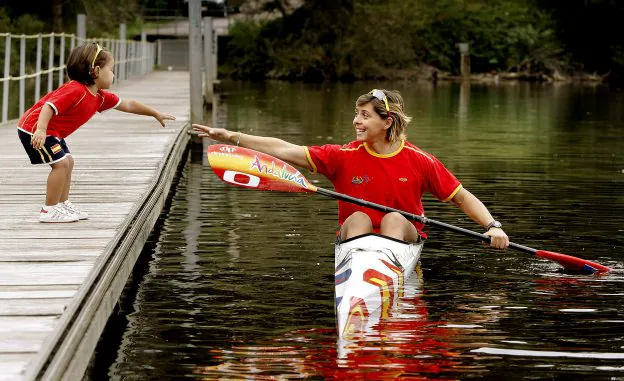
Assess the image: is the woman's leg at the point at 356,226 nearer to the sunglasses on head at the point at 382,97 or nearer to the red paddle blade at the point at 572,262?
the sunglasses on head at the point at 382,97

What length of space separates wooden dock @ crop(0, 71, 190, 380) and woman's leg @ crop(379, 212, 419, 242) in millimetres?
1610

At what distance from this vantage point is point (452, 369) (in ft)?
22.8

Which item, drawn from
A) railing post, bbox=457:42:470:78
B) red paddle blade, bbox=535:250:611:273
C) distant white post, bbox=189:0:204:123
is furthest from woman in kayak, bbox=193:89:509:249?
railing post, bbox=457:42:470:78

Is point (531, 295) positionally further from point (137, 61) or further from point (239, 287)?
point (137, 61)

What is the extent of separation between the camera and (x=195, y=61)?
910 inches

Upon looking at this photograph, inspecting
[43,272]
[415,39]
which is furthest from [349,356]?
[415,39]

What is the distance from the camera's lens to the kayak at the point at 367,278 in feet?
25.7

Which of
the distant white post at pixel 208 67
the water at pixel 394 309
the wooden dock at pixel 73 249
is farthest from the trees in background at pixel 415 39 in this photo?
the wooden dock at pixel 73 249

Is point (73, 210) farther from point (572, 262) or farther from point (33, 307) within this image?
point (572, 262)

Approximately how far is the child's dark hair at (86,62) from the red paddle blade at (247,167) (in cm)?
110

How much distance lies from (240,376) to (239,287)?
2471mm

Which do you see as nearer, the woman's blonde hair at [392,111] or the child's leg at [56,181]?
the woman's blonde hair at [392,111]

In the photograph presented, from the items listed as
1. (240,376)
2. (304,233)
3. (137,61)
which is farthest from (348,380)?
(137,61)

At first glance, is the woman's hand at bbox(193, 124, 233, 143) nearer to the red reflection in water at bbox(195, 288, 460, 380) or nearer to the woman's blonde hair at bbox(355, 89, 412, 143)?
the woman's blonde hair at bbox(355, 89, 412, 143)
